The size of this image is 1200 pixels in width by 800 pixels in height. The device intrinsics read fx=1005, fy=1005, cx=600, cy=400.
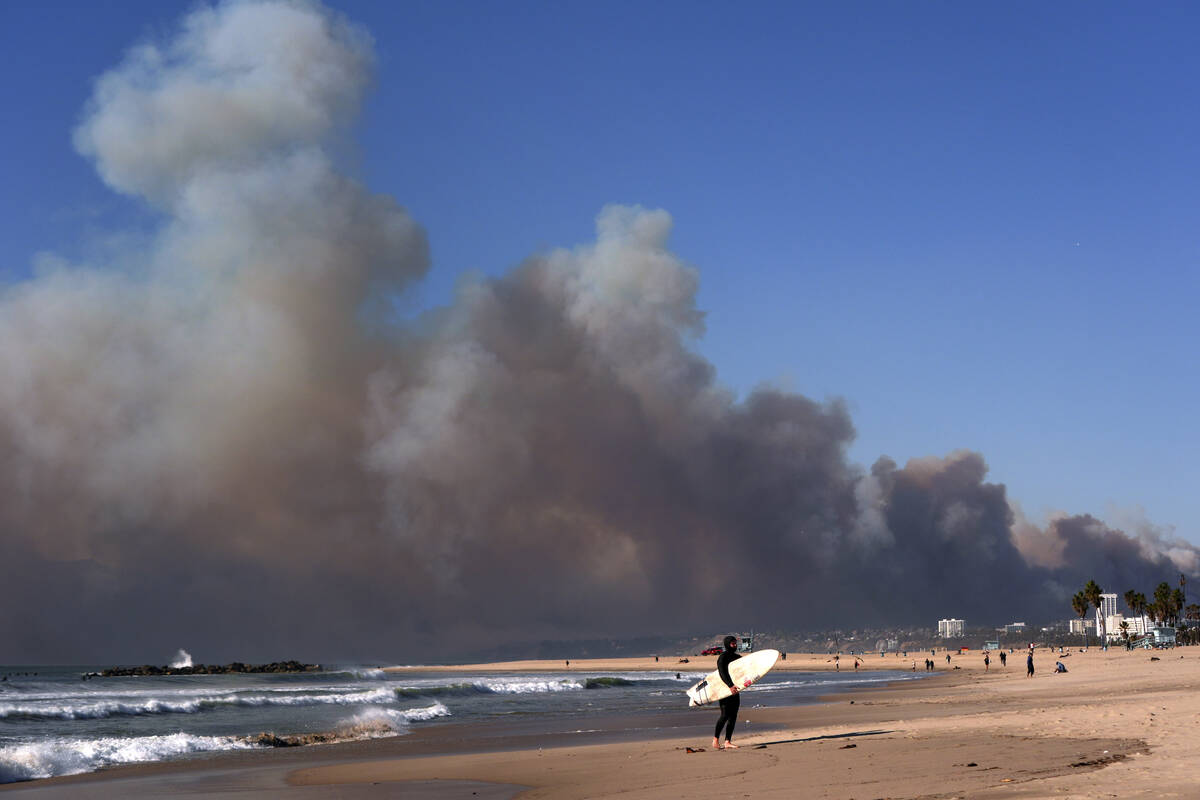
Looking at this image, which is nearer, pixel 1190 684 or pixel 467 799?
pixel 467 799

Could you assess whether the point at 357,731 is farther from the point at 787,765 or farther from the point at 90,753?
the point at 787,765

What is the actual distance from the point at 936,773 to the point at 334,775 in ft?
44.5

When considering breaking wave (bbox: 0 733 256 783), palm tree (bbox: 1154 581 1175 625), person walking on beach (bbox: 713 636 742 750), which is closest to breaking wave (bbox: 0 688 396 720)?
breaking wave (bbox: 0 733 256 783)

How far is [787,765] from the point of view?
18.7m

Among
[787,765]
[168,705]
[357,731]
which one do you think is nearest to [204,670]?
[168,705]

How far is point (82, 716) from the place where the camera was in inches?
2020

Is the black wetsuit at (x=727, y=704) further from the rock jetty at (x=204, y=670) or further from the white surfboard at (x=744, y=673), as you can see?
the rock jetty at (x=204, y=670)

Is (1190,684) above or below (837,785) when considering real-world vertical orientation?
below

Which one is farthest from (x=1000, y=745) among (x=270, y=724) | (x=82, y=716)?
(x=82, y=716)

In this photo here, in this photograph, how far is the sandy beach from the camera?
14547 millimetres

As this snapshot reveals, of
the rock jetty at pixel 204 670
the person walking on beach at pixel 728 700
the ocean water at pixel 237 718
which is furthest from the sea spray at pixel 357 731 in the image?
the rock jetty at pixel 204 670

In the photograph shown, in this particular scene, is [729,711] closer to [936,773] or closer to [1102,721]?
[936,773]

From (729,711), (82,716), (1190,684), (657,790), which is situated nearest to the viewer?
(657,790)

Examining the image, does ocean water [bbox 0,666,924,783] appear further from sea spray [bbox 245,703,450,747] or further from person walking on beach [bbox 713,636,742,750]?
person walking on beach [bbox 713,636,742,750]
